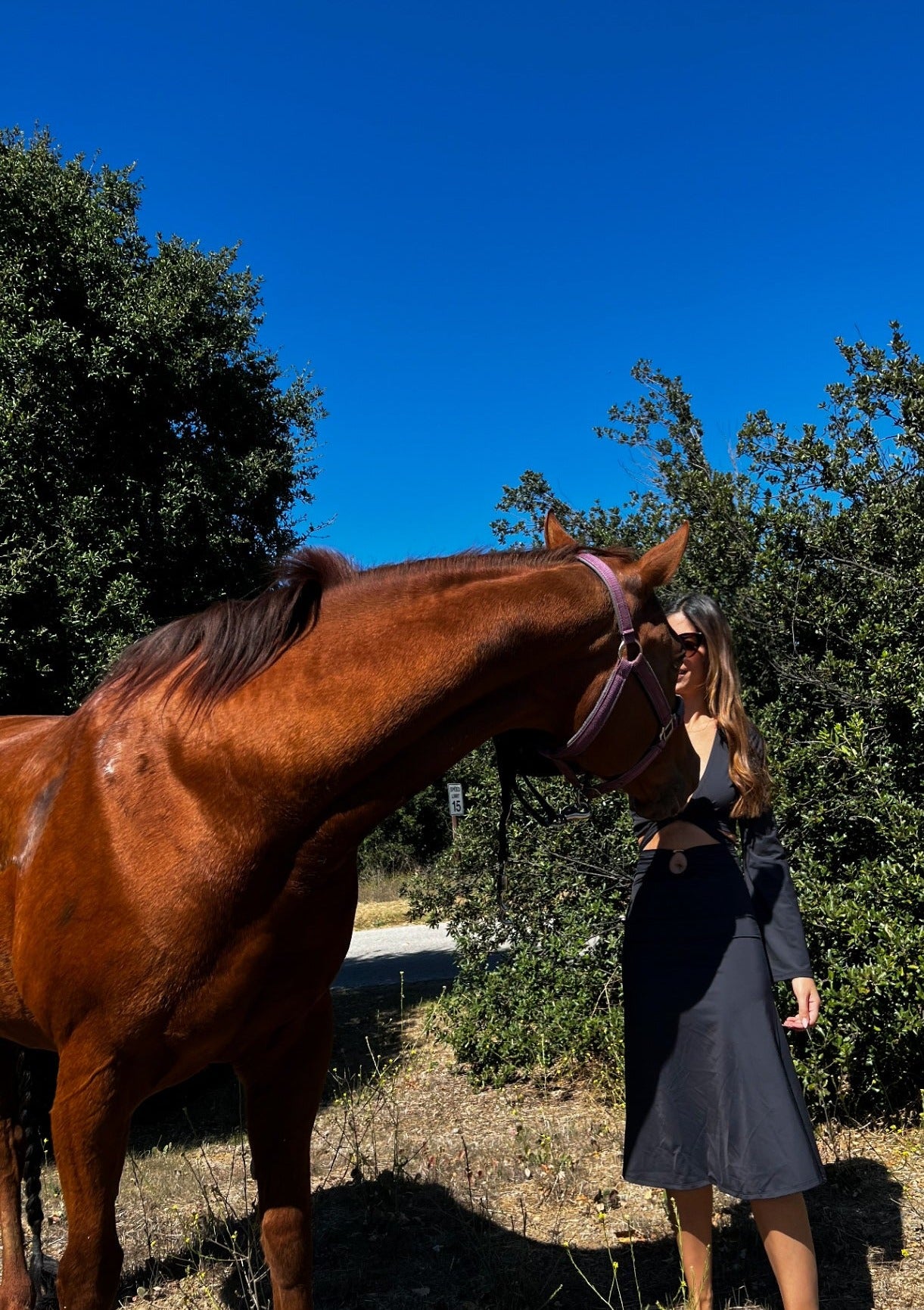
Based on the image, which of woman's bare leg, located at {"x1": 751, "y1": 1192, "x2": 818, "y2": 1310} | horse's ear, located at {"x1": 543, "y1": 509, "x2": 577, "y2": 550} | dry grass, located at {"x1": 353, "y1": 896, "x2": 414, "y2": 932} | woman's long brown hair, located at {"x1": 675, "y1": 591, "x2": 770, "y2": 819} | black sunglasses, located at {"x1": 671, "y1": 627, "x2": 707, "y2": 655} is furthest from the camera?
dry grass, located at {"x1": 353, "y1": 896, "x2": 414, "y2": 932}

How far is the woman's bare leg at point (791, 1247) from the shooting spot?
2229mm

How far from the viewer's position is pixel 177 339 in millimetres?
6035

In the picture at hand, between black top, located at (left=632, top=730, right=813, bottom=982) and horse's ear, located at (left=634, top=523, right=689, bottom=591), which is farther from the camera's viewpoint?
black top, located at (left=632, top=730, right=813, bottom=982)

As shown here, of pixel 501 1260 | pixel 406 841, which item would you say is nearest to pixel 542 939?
pixel 501 1260

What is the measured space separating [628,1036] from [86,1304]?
1502mm

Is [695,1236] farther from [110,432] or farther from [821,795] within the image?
[110,432]

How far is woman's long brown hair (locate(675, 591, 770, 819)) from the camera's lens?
8.26ft

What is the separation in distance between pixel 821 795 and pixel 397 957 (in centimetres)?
800

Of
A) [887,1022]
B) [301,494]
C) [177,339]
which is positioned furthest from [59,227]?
[887,1022]

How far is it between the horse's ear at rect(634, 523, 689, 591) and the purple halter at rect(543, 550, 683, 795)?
0.27 ft

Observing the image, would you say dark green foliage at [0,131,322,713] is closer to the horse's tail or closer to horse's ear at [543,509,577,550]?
the horse's tail

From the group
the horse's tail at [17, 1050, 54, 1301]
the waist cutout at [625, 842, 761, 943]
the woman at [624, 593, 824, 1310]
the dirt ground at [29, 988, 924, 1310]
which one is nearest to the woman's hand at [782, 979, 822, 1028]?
the woman at [624, 593, 824, 1310]

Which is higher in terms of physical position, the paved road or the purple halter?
the purple halter

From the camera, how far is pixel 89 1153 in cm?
187
